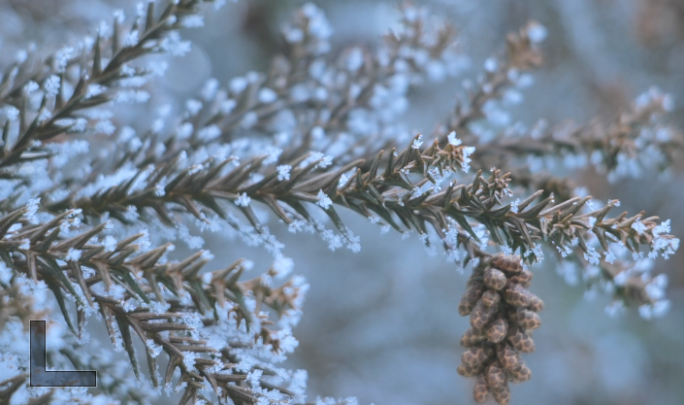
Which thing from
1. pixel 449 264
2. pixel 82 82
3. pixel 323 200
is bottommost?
pixel 323 200

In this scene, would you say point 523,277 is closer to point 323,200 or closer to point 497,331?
point 497,331

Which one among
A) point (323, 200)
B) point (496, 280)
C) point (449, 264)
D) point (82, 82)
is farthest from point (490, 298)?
point (449, 264)

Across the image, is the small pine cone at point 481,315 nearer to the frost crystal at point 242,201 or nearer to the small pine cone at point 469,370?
the small pine cone at point 469,370

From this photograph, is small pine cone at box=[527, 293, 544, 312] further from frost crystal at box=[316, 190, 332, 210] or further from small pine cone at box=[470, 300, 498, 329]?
frost crystal at box=[316, 190, 332, 210]

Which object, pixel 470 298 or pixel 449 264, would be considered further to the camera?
pixel 449 264

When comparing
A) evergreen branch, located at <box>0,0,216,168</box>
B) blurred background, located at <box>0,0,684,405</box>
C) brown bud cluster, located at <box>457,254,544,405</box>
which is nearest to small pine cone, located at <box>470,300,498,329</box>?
brown bud cluster, located at <box>457,254,544,405</box>

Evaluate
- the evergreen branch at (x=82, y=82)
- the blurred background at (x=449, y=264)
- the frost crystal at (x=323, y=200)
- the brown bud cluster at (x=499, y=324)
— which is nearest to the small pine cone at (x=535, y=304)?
the brown bud cluster at (x=499, y=324)
